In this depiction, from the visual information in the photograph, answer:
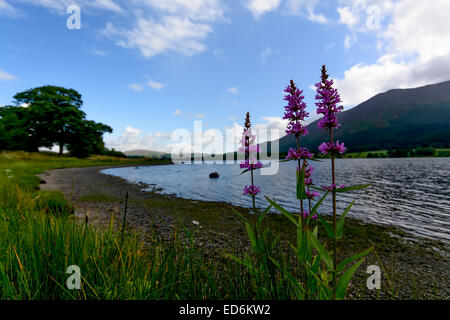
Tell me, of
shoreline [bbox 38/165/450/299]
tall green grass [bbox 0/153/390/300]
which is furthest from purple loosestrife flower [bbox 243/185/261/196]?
shoreline [bbox 38/165/450/299]

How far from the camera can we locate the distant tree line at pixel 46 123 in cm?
4775

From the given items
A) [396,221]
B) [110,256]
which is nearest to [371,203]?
[396,221]

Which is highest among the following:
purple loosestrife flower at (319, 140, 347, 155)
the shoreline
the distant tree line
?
the distant tree line

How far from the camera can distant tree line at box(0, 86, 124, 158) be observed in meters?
47.8

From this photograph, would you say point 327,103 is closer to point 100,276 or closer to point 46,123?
point 100,276

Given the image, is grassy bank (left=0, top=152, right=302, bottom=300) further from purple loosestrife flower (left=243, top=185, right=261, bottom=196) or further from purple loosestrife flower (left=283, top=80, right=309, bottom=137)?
purple loosestrife flower (left=283, top=80, right=309, bottom=137)

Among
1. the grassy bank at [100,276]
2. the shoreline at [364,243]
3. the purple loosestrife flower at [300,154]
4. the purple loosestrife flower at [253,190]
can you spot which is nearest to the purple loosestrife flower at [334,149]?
the purple loosestrife flower at [300,154]

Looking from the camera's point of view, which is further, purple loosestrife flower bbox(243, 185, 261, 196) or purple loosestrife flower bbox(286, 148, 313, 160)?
purple loosestrife flower bbox(243, 185, 261, 196)

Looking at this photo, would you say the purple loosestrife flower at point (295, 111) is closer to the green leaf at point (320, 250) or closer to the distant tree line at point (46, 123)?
the green leaf at point (320, 250)

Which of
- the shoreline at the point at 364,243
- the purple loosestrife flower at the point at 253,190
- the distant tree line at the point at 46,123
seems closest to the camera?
the purple loosestrife flower at the point at 253,190
